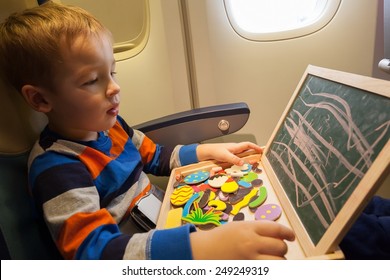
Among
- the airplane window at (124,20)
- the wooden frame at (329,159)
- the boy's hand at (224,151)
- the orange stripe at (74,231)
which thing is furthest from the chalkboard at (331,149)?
the airplane window at (124,20)

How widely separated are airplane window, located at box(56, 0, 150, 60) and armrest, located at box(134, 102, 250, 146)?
33 centimetres

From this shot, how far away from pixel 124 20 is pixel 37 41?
Result: 52 centimetres

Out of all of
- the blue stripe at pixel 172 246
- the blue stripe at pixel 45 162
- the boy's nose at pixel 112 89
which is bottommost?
the blue stripe at pixel 172 246

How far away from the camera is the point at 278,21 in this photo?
1003 millimetres

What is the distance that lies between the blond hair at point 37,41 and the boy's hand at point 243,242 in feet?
1.28

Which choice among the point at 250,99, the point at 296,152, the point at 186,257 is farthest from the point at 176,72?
the point at 186,257

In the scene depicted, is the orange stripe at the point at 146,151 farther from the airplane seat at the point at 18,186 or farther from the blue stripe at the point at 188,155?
the airplane seat at the point at 18,186

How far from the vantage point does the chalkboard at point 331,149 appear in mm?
366

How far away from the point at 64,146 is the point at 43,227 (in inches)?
5.9

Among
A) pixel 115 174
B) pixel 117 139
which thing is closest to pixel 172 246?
pixel 115 174

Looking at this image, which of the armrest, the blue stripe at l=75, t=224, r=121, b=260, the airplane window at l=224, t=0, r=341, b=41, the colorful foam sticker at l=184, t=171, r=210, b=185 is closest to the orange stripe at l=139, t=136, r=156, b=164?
the armrest

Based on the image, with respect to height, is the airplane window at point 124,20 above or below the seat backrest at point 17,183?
above

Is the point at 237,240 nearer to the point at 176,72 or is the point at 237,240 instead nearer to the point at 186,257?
the point at 186,257

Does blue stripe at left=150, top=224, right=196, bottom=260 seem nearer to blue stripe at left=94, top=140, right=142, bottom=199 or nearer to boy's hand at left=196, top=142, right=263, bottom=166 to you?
blue stripe at left=94, top=140, right=142, bottom=199
